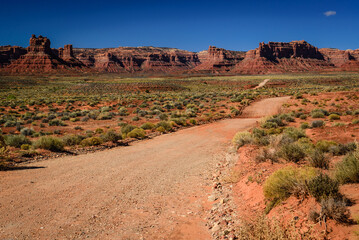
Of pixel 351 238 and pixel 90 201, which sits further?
pixel 90 201

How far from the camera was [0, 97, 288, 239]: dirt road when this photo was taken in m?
5.73

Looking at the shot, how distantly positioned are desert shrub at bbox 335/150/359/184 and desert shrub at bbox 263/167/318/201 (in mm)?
730

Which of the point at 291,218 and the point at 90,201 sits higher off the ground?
the point at 291,218

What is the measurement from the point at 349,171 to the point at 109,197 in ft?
21.9

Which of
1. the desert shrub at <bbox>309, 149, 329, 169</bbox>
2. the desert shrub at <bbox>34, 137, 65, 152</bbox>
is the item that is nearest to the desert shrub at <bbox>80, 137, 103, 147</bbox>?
the desert shrub at <bbox>34, 137, 65, 152</bbox>

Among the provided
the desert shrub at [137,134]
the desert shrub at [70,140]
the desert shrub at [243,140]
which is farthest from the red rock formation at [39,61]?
the desert shrub at [243,140]

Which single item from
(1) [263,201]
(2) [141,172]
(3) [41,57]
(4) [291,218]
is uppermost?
(3) [41,57]

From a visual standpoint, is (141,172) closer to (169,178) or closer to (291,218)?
(169,178)

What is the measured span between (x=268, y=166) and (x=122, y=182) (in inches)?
210

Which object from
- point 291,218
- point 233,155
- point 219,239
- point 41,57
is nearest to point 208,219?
point 219,239

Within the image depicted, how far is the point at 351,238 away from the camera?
12.2 ft

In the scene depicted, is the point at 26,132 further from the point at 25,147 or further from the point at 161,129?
the point at 161,129

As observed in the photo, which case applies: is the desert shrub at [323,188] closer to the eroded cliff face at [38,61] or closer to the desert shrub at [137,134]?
the desert shrub at [137,134]

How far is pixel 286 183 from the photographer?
217 inches
